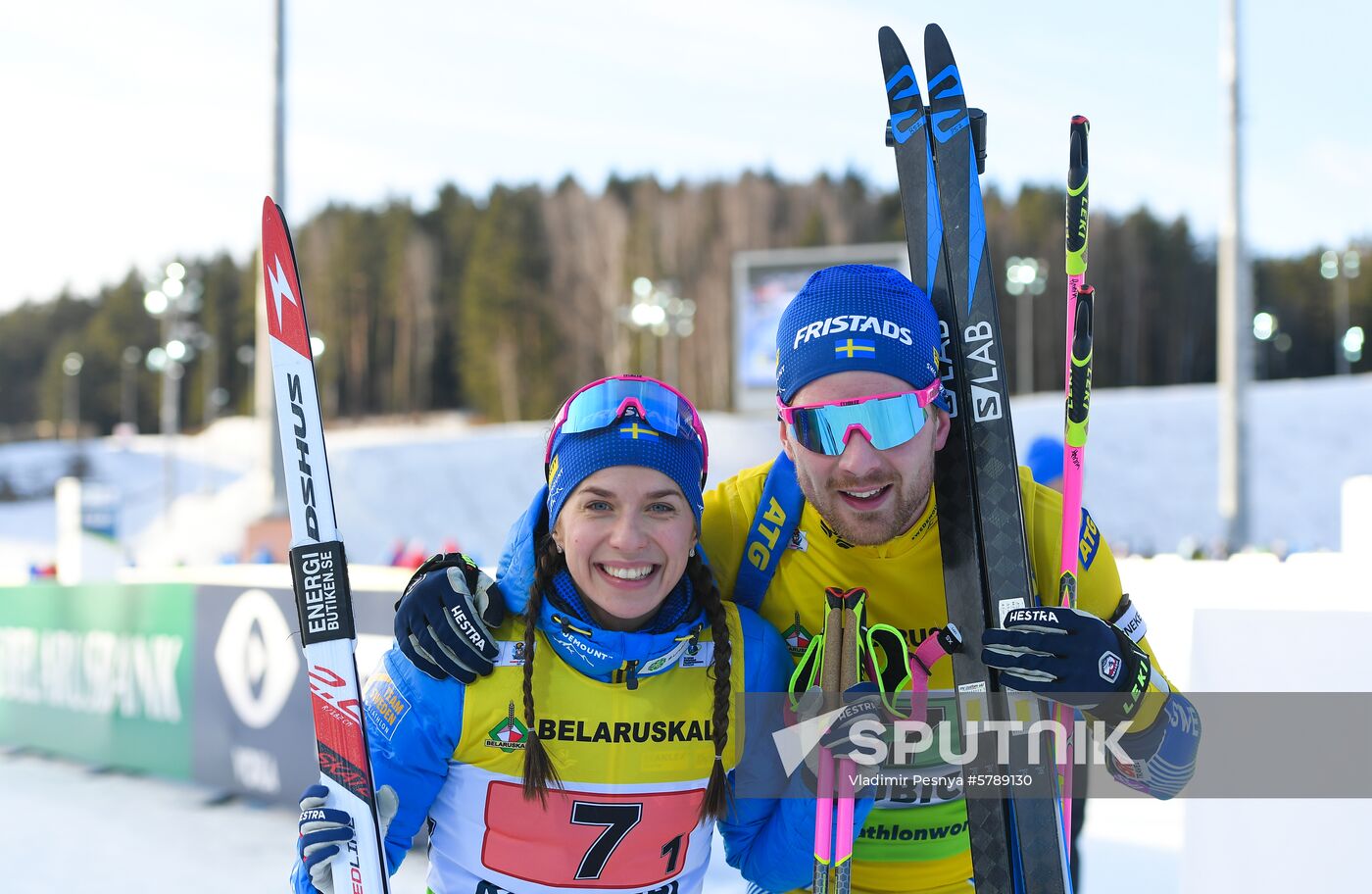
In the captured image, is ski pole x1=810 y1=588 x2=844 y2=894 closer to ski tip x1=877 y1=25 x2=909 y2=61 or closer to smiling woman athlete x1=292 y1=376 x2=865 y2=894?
smiling woman athlete x1=292 y1=376 x2=865 y2=894

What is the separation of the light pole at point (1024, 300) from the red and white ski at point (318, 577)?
26.4 metres

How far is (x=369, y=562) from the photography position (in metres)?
23.2

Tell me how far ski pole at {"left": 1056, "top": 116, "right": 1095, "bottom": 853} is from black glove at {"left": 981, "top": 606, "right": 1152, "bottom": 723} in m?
0.20

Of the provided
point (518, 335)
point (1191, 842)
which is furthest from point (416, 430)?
point (1191, 842)

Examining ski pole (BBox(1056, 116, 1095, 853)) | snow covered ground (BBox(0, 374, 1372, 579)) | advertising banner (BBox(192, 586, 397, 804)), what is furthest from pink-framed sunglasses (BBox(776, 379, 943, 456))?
snow covered ground (BBox(0, 374, 1372, 579))

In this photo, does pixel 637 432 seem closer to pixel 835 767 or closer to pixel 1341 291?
pixel 835 767

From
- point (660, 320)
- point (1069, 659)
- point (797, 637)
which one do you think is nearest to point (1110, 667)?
point (1069, 659)

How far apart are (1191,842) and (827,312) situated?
86.0 inches

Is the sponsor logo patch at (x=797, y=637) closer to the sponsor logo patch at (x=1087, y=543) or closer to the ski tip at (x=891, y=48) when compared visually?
the sponsor logo patch at (x=1087, y=543)

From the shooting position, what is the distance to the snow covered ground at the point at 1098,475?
2342 cm

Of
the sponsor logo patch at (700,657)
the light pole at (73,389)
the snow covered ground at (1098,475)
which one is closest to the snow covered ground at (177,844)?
the sponsor logo patch at (700,657)

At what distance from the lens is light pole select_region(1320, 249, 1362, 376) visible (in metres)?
33.5

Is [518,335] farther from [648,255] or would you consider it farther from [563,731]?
[563,731]

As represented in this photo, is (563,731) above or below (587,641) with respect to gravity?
below
